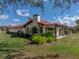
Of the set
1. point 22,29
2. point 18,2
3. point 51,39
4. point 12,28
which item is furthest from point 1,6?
point 12,28

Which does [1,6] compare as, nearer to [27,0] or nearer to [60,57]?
A: [27,0]

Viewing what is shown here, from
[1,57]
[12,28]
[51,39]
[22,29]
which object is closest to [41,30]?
[22,29]

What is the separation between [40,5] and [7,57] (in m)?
7.95

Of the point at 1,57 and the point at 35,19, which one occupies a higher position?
the point at 35,19

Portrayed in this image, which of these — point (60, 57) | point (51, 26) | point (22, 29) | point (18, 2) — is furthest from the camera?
point (22, 29)

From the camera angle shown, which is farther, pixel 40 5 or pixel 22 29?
pixel 22 29

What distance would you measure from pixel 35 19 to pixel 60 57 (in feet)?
84.9

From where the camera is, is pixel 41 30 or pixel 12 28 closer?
pixel 41 30

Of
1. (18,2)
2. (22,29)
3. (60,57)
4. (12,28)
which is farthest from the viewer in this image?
(12,28)

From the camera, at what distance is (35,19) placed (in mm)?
43188

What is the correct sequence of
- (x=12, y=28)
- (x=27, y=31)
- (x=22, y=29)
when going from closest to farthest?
1. (x=27, y=31)
2. (x=22, y=29)
3. (x=12, y=28)

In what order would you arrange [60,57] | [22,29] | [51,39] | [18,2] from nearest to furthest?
[18,2] → [60,57] → [51,39] → [22,29]

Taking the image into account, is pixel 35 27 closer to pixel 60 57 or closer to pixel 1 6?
pixel 60 57

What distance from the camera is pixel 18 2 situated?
1054cm
